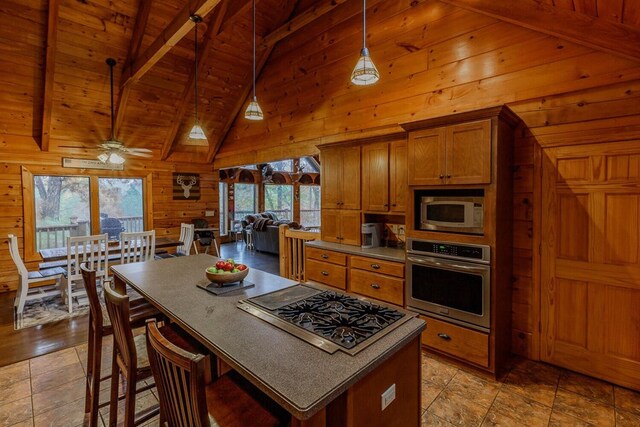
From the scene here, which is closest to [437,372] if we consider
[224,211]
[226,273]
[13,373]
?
[226,273]

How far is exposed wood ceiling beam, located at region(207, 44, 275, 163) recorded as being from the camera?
5.62 metres

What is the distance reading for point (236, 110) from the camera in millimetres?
6387

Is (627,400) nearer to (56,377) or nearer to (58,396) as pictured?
(58,396)

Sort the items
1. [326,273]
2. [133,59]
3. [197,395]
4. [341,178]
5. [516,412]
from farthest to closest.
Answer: [133,59] → [341,178] → [326,273] → [516,412] → [197,395]

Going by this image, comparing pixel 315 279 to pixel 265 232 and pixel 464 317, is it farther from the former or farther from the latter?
pixel 265 232

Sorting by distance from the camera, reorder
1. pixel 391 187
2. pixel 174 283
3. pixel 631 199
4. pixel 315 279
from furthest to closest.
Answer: pixel 315 279, pixel 391 187, pixel 631 199, pixel 174 283

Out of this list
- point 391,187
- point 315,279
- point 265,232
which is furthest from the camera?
point 265,232

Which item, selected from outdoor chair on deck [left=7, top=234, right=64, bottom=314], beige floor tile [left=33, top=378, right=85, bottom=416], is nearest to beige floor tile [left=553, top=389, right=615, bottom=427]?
beige floor tile [left=33, top=378, right=85, bottom=416]

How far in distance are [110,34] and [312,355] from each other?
544 cm

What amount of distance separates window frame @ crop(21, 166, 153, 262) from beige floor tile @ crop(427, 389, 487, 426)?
20.8 ft

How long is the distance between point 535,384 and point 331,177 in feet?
9.69

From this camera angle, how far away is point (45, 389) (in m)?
2.47

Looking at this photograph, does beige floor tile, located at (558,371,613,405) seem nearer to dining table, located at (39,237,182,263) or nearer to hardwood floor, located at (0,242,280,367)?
hardwood floor, located at (0,242,280,367)

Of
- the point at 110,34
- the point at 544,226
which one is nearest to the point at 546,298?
the point at 544,226
